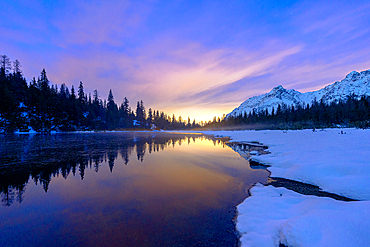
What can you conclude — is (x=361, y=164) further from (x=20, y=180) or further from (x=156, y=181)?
(x=20, y=180)

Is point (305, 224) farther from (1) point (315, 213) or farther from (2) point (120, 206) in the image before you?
(2) point (120, 206)

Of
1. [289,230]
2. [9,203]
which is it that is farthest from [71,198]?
[289,230]

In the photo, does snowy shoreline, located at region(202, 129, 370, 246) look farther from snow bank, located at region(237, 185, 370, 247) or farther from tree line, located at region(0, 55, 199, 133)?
tree line, located at region(0, 55, 199, 133)

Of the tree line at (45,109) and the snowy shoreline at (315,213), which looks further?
the tree line at (45,109)

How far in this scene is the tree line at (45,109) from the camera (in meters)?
59.5

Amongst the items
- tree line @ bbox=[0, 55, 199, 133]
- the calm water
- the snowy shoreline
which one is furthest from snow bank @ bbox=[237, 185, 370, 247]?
tree line @ bbox=[0, 55, 199, 133]

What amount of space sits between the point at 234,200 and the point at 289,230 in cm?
253

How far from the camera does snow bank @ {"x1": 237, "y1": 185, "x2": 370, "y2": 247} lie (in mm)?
2719

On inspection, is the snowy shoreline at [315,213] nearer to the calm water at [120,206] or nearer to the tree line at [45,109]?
the calm water at [120,206]

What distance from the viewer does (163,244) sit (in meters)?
3.51

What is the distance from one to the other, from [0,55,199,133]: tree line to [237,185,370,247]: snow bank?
3562 inches

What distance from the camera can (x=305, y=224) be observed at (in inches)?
125

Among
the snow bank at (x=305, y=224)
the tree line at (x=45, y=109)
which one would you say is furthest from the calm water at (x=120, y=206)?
the tree line at (x=45, y=109)

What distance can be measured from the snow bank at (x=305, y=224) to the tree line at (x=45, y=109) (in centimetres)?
9046
